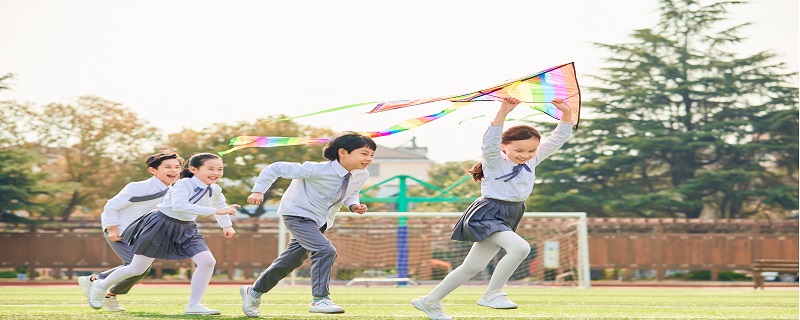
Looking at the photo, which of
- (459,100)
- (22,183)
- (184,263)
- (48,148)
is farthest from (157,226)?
(48,148)

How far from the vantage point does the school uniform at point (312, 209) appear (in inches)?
282

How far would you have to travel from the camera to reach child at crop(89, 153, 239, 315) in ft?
25.0

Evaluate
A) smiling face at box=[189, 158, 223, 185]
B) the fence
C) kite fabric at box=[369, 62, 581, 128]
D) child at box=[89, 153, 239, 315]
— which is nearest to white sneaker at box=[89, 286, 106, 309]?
child at box=[89, 153, 239, 315]

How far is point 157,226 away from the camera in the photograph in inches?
305

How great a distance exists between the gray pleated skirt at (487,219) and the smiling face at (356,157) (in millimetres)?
725

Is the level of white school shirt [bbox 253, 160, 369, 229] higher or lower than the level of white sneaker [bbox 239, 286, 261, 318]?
higher

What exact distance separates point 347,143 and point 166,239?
147 cm

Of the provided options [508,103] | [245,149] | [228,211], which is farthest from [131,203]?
[245,149]

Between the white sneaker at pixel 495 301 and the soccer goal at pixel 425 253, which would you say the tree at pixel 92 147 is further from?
the white sneaker at pixel 495 301

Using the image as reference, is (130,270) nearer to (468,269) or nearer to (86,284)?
(86,284)

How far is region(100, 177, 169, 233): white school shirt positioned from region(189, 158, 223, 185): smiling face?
703mm

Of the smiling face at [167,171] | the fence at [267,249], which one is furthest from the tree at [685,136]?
the smiling face at [167,171]

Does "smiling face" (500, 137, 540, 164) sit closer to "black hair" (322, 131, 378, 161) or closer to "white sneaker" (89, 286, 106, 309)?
"black hair" (322, 131, 378, 161)

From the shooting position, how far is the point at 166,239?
305 inches
